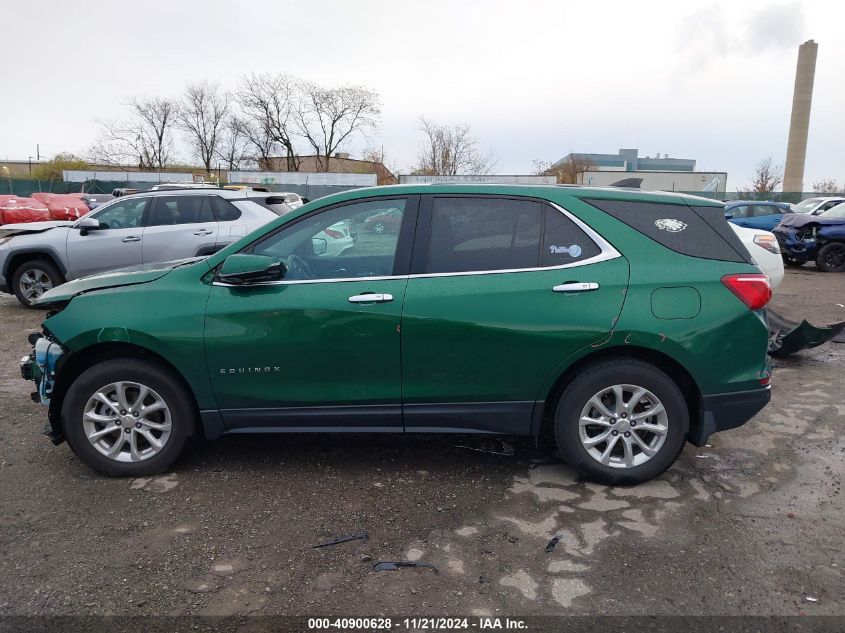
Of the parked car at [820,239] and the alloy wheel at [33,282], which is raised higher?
the parked car at [820,239]

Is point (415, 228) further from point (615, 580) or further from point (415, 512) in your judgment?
point (615, 580)

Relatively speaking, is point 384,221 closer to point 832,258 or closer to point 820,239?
point 820,239

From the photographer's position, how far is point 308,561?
3203mm

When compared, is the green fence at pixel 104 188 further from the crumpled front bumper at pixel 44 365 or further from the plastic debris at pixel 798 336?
the crumpled front bumper at pixel 44 365

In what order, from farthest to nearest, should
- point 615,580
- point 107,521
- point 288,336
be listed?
point 288,336 < point 107,521 < point 615,580

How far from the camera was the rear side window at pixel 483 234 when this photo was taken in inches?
153

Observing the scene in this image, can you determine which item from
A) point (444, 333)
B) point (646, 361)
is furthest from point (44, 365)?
point (646, 361)

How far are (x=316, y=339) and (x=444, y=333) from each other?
2.50 ft

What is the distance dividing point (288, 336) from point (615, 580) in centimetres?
220

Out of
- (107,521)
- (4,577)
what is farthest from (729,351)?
(4,577)

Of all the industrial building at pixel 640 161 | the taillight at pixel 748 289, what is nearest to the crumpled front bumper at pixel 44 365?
the taillight at pixel 748 289

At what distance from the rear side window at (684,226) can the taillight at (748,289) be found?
14cm

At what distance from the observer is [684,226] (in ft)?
13.0

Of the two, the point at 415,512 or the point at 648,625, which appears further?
the point at 415,512
